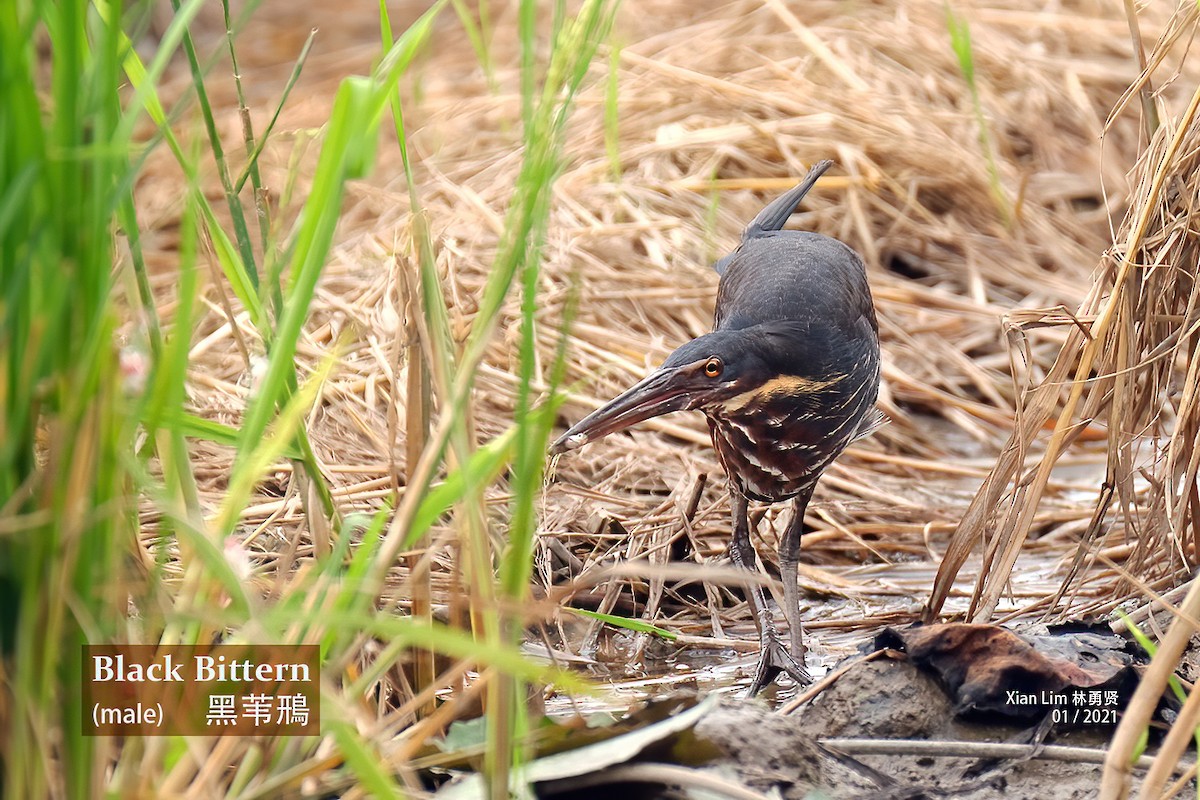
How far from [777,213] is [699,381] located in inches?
65.0

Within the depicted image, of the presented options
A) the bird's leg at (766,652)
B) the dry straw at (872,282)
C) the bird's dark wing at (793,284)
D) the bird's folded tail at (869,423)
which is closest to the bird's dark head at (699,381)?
the bird's dark wing at (793,284)

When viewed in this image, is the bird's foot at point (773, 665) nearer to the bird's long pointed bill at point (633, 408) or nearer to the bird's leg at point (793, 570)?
the bird's leg at point (793, 570)

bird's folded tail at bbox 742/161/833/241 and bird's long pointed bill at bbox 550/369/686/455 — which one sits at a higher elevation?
bird's folded tail at bbox 742/161/833/241

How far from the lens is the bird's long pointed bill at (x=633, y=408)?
312 cm

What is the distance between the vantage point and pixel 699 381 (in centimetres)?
331

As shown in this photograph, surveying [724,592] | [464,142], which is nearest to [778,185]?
→ [464,142]

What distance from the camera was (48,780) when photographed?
1658 millimetres

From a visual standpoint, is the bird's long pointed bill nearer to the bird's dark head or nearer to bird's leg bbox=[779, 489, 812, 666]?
the bird's dark head

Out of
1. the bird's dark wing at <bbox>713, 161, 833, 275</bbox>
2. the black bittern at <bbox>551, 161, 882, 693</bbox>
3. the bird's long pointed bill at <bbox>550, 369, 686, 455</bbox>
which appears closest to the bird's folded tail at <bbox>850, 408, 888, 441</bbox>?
the black bittern at <bbox>551, 161, 882, 693</bbox>

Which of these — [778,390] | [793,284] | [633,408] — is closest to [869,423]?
[793,284]

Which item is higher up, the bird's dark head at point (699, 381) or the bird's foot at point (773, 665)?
the bird's dark head at point (699, 381)

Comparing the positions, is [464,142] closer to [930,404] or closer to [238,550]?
[930,404]

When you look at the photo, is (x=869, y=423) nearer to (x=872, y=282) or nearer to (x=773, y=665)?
(x=773, y=665)

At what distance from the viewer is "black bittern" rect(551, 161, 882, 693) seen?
3.29 meters
